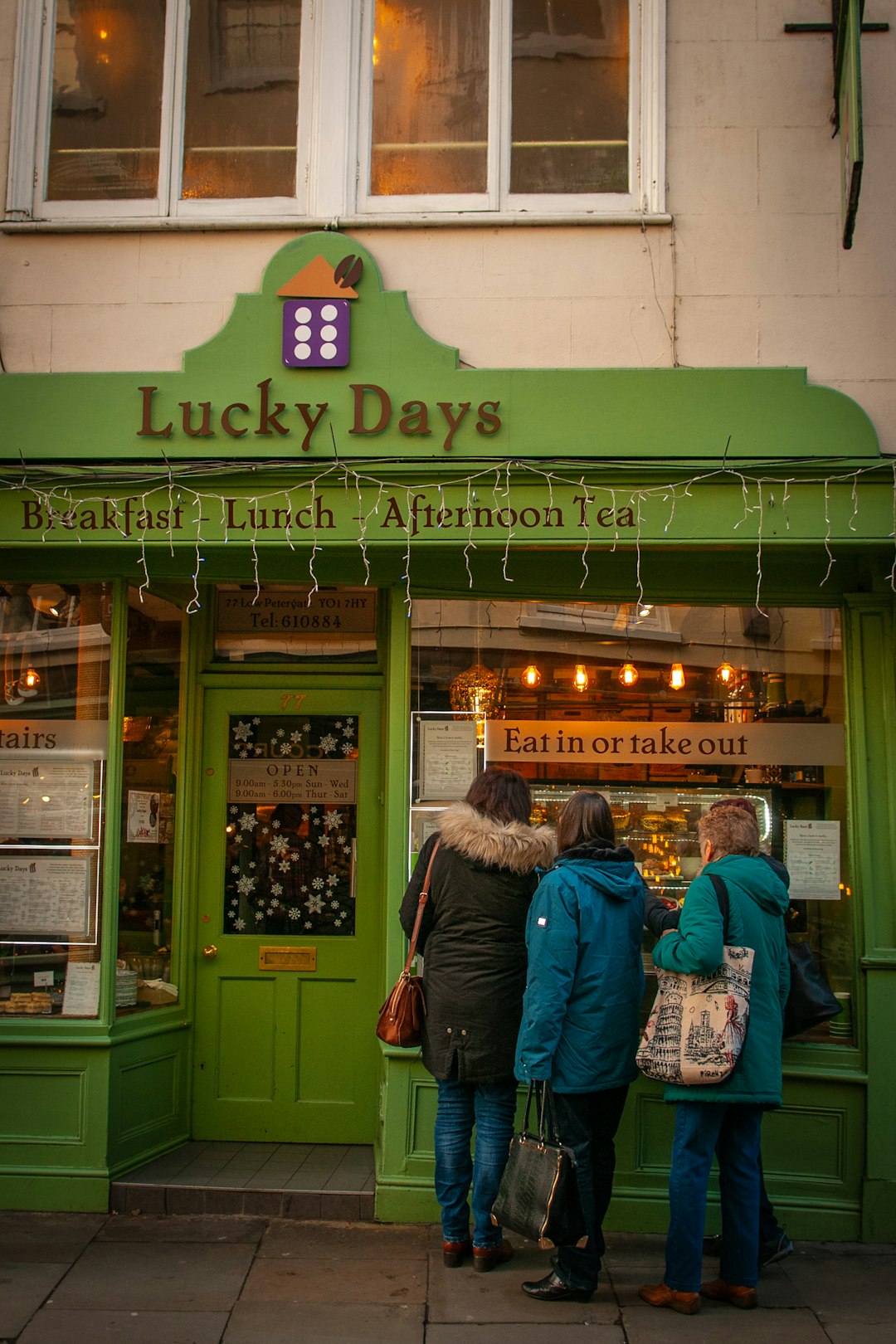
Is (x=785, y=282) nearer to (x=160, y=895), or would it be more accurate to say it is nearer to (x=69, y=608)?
(x=69, y=608)

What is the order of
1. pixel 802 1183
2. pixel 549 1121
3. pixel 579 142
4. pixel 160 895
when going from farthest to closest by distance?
pixel 160 895 → pixel 579 142 → pixel 802 1183 → pixel 549 1121

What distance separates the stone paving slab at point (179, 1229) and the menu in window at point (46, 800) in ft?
6.01

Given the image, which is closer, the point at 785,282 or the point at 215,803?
the point at 785,282

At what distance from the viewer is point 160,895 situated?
644cm

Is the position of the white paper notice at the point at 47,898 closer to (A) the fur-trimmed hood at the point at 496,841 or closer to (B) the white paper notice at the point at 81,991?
(B) the white paper notice at the point at 81,991

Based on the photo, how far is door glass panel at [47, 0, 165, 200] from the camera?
606 cm

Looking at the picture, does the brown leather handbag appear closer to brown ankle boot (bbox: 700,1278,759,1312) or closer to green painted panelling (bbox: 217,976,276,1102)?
brown ankle boot (bbox: 700,1278,759,1312)

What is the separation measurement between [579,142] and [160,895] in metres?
4.49

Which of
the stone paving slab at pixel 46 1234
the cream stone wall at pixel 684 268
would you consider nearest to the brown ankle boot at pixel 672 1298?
the stone paving slab at pixel 46 1234

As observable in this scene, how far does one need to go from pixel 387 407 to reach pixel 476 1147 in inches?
131

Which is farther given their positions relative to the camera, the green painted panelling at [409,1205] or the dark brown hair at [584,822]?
the green painted panelling at [409,1205]

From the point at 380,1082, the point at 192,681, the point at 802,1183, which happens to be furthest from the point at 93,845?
the point at 802,1183

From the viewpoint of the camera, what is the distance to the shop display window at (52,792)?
5938mm

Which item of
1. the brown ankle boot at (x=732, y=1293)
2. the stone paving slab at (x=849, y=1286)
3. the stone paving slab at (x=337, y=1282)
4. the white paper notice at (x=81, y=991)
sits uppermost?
the white paper notice at (x=81, y=991)
